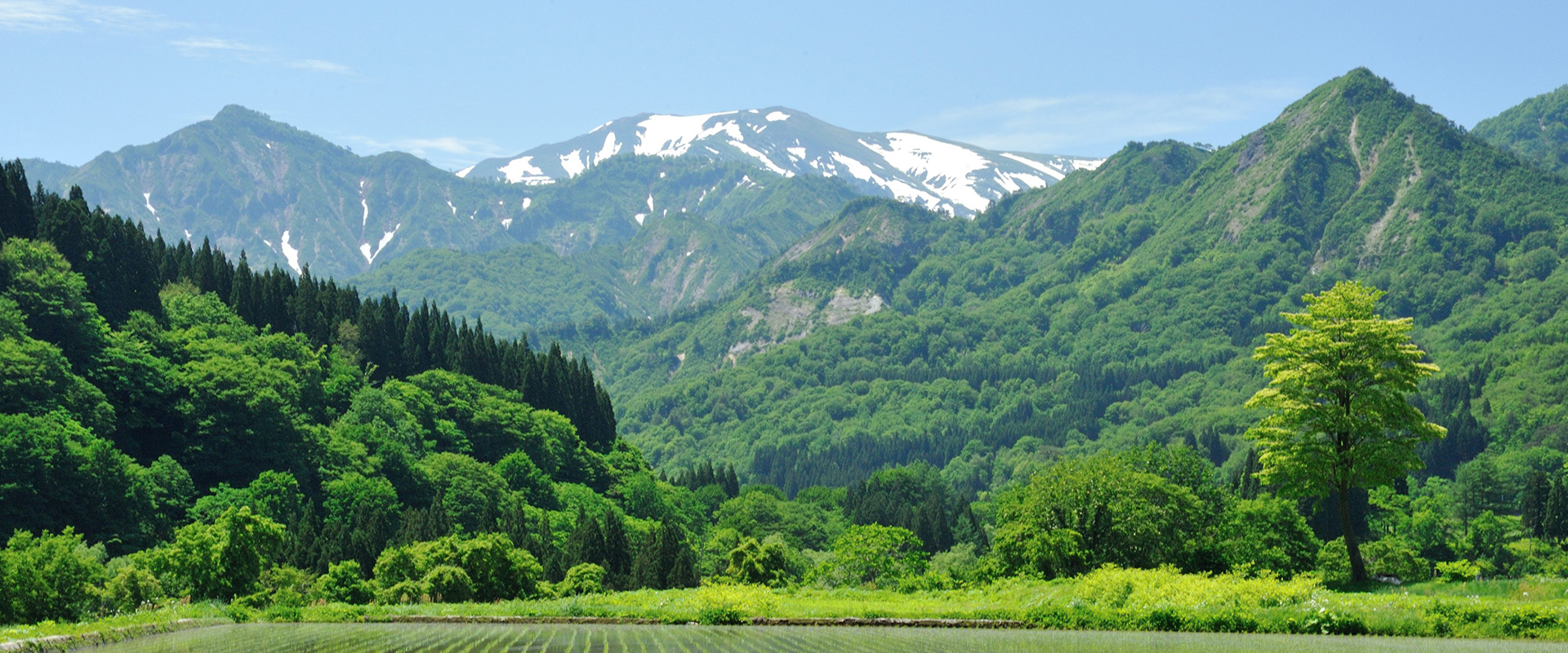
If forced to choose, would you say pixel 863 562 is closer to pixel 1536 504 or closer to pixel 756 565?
pixel 756 565

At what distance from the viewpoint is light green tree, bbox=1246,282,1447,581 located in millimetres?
60719

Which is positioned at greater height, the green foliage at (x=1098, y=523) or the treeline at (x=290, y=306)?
the treeline at (x=290, y=306)

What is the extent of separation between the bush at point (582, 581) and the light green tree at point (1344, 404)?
53711mm

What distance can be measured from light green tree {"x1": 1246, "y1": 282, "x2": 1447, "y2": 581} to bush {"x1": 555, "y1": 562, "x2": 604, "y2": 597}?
53711mm

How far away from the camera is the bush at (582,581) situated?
99.9m

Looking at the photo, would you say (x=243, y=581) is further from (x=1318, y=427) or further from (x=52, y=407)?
(x=1318, y=427)

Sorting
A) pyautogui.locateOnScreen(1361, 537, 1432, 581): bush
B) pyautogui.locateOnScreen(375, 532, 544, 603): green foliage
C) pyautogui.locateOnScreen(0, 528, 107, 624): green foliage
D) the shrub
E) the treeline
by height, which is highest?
the treeline

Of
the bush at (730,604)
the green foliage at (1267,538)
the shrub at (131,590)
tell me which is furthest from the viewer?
the green foliage at (1267,538)

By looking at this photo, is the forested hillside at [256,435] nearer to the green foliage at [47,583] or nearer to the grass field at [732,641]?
the green foliage at [47,583]

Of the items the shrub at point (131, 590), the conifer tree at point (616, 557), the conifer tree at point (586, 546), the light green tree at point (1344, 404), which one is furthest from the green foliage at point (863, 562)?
the shrub at point (131, 590)

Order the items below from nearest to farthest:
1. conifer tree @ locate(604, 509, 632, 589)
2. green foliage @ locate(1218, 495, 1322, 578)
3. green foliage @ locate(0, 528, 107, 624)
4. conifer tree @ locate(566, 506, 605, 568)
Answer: green foliage @ locate(0, 528, 107, 624) < green foliage @ locate(1218, 495, 1322, 578) < conifer tree @ locate(604, 509, 632, 589) < conifer tree @ locate(566, 506, 605, 568)

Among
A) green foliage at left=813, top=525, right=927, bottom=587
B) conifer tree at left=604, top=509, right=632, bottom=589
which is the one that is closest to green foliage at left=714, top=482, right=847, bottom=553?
conifer tree at left=604, top=509, right=632, bottom=589

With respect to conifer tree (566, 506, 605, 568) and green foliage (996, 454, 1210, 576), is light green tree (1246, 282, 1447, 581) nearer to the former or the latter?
green foliage (996, 454, 1210, 576)

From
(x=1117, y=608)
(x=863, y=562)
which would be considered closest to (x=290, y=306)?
(x=863, y=562)
